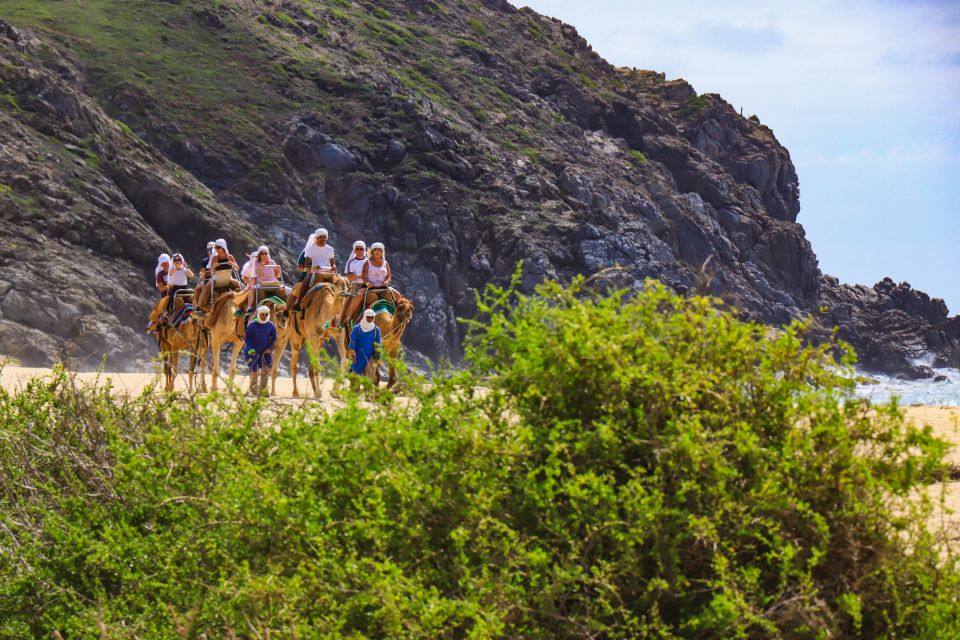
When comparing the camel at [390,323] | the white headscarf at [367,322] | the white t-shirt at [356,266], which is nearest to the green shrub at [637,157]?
the camel at [390,323]

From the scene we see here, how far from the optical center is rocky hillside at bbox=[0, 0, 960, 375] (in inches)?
2291

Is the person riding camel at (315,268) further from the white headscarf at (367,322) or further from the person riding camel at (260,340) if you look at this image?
the white headscarf at (367,322)

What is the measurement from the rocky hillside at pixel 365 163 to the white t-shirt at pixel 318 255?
29439mm

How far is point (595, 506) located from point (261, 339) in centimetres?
1497

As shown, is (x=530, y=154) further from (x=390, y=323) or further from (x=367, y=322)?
(x=367, y=322)

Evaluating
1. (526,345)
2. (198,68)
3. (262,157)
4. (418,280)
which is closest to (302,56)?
(198,68)

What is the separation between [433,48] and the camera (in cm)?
11762

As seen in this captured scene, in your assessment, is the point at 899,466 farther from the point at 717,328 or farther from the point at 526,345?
the point at 526,345

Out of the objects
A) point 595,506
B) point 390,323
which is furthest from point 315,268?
A: point 595,506

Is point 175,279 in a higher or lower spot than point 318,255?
lower

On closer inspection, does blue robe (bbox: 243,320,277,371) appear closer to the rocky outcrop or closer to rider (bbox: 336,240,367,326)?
rider (bbox: 336,240,367,326)

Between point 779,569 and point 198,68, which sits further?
point 198,68

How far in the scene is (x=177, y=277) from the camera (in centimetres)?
2192

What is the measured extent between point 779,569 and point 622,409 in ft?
3.12
